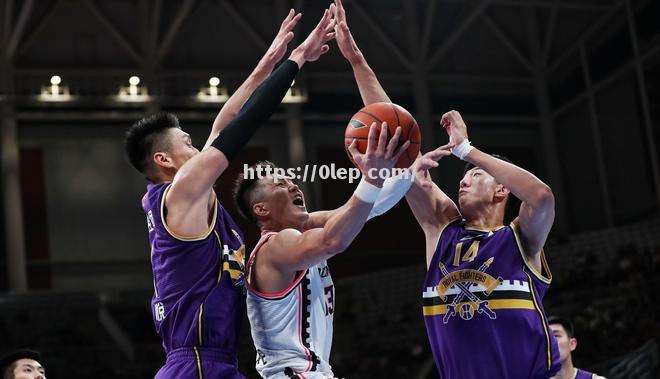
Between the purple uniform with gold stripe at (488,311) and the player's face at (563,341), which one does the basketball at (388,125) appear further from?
the player's face at (563,341)

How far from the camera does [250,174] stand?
542 cm

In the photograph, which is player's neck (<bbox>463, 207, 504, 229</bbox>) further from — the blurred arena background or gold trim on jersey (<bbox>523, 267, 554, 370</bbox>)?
the blurred arena background

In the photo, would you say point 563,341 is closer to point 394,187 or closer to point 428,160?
point 428,160

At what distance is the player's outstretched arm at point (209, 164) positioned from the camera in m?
4.44

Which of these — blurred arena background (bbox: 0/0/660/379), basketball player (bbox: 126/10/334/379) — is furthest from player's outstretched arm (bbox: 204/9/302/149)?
blurred arena background (bbox: 0/0/660/379)

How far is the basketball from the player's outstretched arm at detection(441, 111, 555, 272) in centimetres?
59

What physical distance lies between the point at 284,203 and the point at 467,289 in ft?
4.15

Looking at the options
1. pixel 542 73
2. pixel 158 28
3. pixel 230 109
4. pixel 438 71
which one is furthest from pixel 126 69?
pixel 230 109

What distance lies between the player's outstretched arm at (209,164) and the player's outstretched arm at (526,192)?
139cm

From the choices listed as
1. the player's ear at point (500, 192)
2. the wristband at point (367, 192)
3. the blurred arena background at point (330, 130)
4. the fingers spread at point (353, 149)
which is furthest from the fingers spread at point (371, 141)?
the blurred arena background at point (330, 130)

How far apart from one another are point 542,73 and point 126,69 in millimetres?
12287

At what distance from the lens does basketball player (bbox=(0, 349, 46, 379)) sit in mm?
7391

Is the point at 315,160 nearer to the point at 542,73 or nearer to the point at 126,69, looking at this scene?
the point at 126,69

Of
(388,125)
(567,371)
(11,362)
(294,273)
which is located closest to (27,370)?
(11,362)
